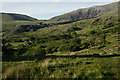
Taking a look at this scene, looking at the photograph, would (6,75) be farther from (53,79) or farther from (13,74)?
(53,79)

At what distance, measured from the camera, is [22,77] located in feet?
18.4

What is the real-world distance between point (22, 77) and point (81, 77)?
311cm

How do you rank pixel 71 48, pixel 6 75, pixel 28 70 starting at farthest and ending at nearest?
pixel 71 48 < pixel 28 70 < pixel 6 75

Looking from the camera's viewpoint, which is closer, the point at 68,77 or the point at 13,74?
→ the point at 68,77

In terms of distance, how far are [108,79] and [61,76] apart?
2232 millimetres

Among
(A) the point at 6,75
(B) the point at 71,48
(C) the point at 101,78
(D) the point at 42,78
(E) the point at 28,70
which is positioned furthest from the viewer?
(B) the point at 71,48

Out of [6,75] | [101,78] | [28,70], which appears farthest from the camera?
[28,70]

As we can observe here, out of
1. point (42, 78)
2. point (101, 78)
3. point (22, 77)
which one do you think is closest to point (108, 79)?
point (101, 78)

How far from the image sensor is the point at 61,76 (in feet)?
17.0

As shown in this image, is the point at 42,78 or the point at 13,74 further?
the point at 13,74

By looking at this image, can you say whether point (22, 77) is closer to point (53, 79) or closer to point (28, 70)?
point (28, 70)

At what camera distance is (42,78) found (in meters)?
5.28

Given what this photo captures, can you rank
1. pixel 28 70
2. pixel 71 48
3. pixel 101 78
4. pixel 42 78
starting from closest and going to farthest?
1. pixel 101 78
2. pixel 42 78
3. pixel 28 70
4. pixel 71 48

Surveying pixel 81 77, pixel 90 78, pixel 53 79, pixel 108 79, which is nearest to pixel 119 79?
pixel 108 79
